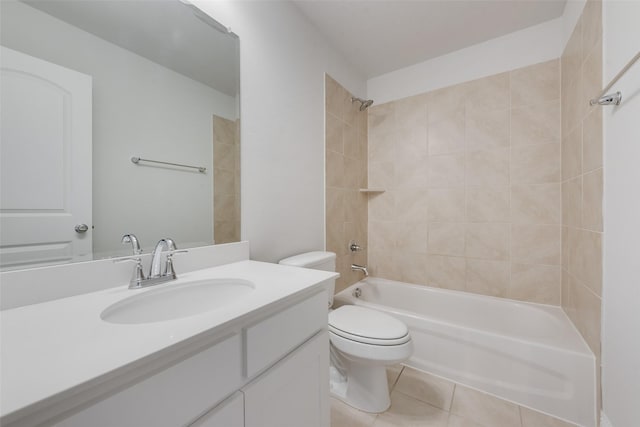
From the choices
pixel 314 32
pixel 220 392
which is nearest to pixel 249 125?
pixel 314 32

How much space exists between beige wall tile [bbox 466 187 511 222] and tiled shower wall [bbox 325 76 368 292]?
0.89 m

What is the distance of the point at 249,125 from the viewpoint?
129 cm

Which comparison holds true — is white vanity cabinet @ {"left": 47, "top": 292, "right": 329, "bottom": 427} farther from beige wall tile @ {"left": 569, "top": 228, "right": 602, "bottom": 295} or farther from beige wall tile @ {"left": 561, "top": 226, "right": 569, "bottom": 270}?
beige wall tile @ {"left": 561, "top": 226, "right": 569, "bottom": 270}

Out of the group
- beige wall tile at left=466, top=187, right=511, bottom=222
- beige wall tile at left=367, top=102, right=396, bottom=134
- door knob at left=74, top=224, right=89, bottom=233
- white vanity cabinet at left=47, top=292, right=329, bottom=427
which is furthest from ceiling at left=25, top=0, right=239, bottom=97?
beige wall tile at left=466, top=187, right=511, bottom=222

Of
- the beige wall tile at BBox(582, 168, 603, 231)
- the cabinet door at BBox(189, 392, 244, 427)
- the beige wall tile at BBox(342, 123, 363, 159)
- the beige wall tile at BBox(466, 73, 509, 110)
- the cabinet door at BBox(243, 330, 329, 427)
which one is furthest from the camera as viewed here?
the beige wall tile at BBox(342, 123, 363, 159)

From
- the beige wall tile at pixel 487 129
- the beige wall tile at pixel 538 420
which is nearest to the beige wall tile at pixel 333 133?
the beige wall tile at pixel 487 129

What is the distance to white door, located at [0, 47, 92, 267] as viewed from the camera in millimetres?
660

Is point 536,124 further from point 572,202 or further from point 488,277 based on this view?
point 488,277

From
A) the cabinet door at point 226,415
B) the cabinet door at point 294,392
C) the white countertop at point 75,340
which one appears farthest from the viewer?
the cabinet door at point 294,392

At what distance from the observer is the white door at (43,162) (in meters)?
0.66

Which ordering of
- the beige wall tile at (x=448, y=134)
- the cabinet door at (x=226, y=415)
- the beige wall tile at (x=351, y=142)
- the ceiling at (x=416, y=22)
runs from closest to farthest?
the cabinet door at (x=226, y=415) < the ceiling at (x=416, y=22) < the beige wall tile at (x=448, y=134) < the beige wall tile at (x=351, y=142)

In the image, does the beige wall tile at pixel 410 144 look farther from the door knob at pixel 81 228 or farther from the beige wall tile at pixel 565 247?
the door knob at pixel 81 228

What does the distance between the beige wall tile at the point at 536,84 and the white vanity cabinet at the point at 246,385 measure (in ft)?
6.75

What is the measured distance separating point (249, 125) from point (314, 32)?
1006 mm
